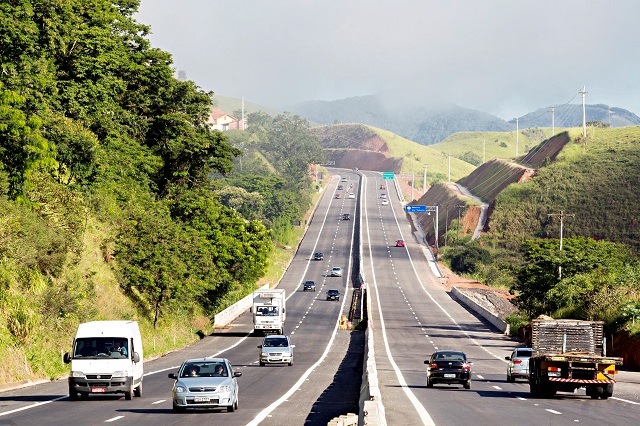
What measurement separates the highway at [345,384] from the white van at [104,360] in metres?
0.56

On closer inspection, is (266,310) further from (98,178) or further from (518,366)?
(518,366)

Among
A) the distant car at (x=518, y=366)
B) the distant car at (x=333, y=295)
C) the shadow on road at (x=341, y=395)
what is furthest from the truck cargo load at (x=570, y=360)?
the distant car at (x=333, y=295)

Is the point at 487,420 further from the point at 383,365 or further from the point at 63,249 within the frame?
the point at 63,249

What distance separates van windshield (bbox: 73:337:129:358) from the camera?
101 ft

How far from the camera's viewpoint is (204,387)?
27.4 metres

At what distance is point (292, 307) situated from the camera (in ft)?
360

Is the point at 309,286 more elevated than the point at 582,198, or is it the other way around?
the point at 582,198

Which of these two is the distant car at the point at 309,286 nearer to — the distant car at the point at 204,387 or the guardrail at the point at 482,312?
the guardrail at the point at 482,312

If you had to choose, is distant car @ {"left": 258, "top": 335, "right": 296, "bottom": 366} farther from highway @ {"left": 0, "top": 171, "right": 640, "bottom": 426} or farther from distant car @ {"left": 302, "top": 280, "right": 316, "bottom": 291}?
distant car @ {"left": 302, "top": 280, "right": 316, "bottom": 291}

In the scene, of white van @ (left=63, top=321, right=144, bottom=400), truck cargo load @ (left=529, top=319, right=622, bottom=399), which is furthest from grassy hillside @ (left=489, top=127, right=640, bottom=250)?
white van @ (left=63, top=321, right=144, bottom=400)

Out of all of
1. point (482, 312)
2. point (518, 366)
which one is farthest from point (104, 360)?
point (482, 312)

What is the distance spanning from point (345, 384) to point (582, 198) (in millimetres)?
138188

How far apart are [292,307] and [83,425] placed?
8708 centimetres

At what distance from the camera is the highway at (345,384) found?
2605 centimetres
